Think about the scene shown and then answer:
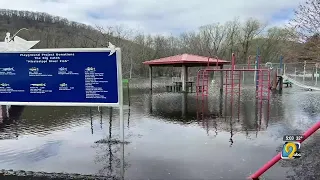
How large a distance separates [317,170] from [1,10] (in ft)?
296

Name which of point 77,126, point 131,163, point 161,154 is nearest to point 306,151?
point 161,154

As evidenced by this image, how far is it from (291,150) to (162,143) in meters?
3.41

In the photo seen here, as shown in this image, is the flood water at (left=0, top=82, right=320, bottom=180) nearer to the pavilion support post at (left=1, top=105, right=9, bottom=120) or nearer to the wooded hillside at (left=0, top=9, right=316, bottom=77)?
the pavilion support post at (left=1, top=105, right=9, bottom=120)

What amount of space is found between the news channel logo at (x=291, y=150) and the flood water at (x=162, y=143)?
2.31 ft

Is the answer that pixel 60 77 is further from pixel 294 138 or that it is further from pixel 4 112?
pixel 4 112

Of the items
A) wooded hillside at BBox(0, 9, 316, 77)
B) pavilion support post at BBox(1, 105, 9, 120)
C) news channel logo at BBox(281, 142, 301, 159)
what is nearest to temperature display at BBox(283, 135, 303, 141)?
news channel logo at BBox(281, 142, 301, 159)

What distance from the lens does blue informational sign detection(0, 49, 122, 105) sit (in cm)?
726

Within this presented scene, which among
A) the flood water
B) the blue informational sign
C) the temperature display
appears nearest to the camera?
the temperature display

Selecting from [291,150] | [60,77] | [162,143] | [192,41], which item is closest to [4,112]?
[60,77]

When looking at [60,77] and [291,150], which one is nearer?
[291,150]

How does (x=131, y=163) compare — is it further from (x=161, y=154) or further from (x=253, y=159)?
(x=253, y=159)

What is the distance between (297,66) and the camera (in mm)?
32562

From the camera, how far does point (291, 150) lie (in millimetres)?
4422

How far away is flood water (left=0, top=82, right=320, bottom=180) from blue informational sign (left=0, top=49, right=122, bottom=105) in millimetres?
1078
